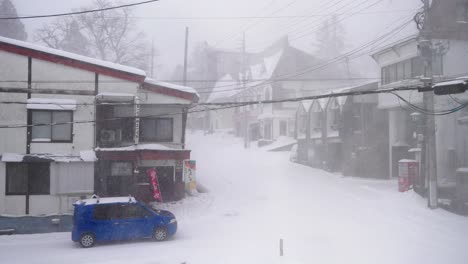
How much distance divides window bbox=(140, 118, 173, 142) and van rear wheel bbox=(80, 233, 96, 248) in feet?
28.5

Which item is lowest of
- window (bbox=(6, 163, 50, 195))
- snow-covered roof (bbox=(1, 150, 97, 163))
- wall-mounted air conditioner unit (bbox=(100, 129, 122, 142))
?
window (bbox=(6, 163, 50, 195))

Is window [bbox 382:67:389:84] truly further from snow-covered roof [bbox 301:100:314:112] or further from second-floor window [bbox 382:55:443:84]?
snow-covered roof [bbox 301:100:314:112]

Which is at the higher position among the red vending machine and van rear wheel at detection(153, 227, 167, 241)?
the red vending machine

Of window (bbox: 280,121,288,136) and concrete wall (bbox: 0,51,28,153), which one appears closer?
concrete wall (bbox: 0,51,28,153)

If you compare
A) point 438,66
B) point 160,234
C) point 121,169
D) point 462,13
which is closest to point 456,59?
point 438,66

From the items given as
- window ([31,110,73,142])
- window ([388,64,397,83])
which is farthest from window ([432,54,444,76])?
window ([31,110,73,142])

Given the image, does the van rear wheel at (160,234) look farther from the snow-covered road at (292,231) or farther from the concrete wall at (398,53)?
the concrete wall at (398,53)

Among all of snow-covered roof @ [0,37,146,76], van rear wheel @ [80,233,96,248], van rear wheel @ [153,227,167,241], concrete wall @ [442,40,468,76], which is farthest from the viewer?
concrete wall @ [442,40,468,76]

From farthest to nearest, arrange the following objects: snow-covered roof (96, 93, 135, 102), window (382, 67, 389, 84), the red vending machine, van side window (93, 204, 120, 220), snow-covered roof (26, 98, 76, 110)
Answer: window (382, 67, 389, 84), the red vending machine, snow-covered roof (96, 93, 135, 102), snow-covered roof (26, 98, 76, 110), van side window (93, 204, 120, 220)

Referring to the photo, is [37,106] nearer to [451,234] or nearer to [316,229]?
[316,229]

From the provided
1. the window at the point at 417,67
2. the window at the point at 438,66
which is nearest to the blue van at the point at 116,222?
the window at the point at 438,66

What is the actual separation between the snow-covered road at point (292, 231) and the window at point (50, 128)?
5.53 metres

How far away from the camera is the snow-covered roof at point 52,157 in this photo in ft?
60.2

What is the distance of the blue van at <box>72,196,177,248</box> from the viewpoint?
14344mm
